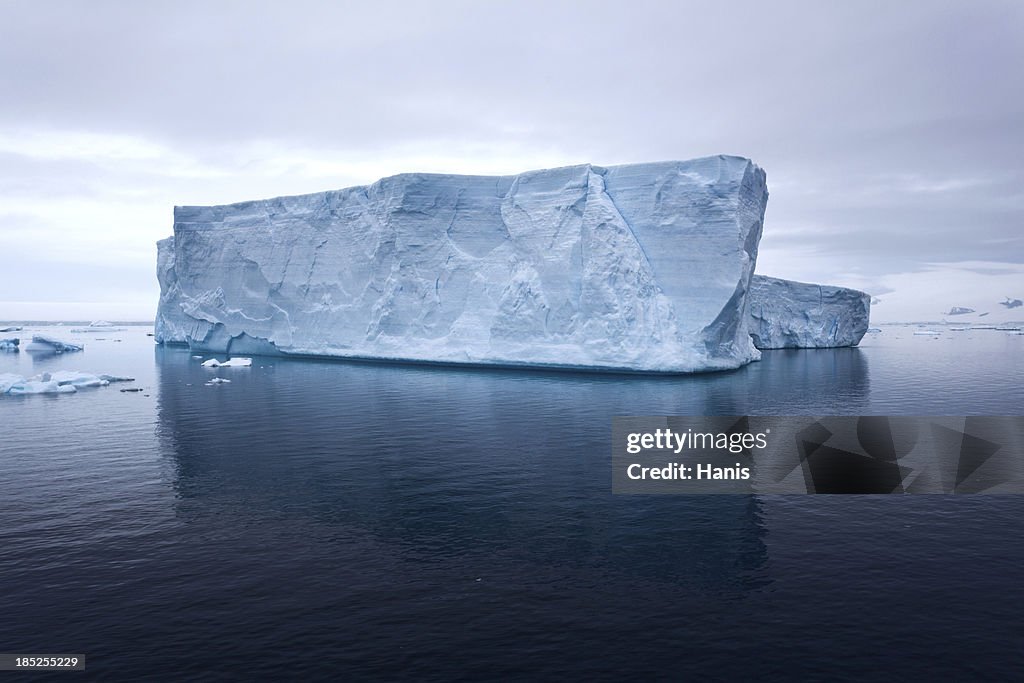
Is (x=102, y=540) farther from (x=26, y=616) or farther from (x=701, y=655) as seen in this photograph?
(x=701, y=655)

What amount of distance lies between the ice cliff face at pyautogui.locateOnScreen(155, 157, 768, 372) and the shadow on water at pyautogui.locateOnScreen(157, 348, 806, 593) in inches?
204

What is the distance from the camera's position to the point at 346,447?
52.9 ft

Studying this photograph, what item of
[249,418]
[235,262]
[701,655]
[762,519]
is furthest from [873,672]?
[235,262]

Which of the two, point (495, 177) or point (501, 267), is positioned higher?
point (495, 177)

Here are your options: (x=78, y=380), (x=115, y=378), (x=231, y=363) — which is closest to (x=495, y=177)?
(x=231, y=363)

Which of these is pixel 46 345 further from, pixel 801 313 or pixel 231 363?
pixel 801 313

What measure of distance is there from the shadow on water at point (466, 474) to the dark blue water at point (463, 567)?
70 millimetres

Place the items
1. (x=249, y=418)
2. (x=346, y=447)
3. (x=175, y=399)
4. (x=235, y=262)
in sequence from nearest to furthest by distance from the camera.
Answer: (x=346, y=447), (x=249, y=418), (x=175, y=399), (x=235, y=262)

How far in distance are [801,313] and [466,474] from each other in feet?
159

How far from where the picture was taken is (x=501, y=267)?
34.9 meters

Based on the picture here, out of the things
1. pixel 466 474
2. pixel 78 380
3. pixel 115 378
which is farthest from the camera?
pixel 115 378

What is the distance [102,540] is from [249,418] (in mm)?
10860

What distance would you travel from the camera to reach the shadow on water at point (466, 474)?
9.48 m

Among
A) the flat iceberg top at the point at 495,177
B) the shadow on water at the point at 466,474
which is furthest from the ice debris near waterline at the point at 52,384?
the flat iceberg top at the point at 495,177
